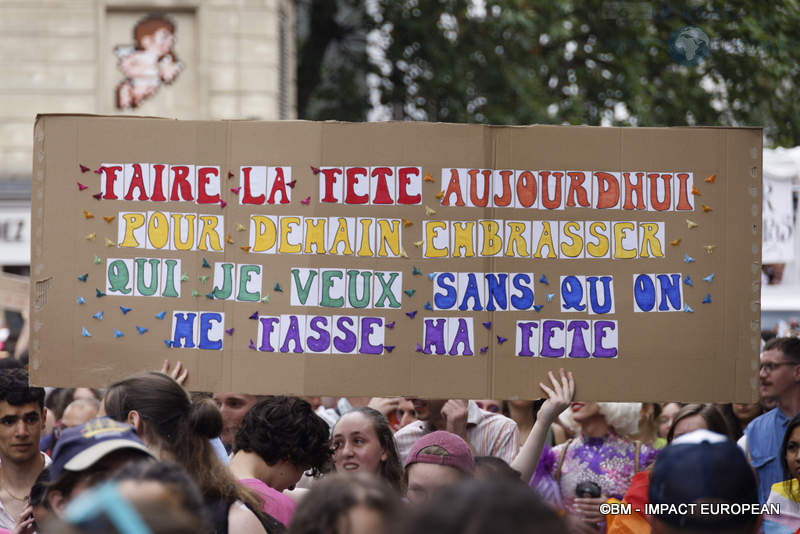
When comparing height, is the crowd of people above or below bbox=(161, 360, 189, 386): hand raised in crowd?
below

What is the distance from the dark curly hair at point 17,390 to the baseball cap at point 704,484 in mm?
3218

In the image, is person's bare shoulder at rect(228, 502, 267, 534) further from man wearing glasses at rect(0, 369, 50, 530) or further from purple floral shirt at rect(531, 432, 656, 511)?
purple floral shirt at rect(531, 432, 656, 511)

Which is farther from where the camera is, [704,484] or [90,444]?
[90,444]

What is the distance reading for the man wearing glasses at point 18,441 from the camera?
5.26m

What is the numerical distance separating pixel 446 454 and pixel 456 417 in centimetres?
133

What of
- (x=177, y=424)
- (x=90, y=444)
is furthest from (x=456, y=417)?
(x=90, y=444)

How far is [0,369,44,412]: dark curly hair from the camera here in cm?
A: 540

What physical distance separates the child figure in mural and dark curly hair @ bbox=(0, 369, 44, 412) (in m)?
10.8

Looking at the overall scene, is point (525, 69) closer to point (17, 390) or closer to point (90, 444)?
point (17, 390)

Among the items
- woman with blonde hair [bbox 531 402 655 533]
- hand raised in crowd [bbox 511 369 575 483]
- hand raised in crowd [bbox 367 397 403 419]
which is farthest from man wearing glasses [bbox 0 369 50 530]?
woman with blonde hair [bbox 531 402 655 533]

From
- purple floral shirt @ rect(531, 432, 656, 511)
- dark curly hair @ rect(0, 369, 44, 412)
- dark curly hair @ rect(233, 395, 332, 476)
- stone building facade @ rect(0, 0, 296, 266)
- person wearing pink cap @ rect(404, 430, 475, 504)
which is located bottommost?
purple floral shirt @ rect(531, 432, 656, 511)

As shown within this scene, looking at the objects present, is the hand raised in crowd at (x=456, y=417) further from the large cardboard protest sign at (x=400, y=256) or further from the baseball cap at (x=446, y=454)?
the baseball cap at (x=446, y=454)

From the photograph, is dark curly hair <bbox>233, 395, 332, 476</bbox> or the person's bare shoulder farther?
dark curly hair <bbox>233, 395, 332, 476</bbox>

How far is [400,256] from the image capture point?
517 centimetres
